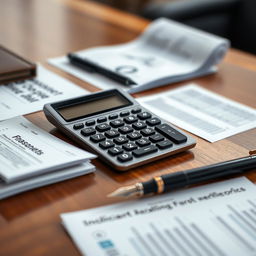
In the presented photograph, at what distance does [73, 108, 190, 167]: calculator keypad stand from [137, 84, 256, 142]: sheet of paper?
0.28 ft

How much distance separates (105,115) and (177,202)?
20 centimetres

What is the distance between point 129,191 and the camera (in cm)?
58

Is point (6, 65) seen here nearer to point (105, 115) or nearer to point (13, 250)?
point (105, 115)

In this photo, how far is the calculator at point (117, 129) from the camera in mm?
661

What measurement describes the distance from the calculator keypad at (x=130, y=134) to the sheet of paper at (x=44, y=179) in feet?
0.14

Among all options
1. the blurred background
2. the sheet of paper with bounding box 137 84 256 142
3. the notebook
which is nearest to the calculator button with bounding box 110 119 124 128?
the sheet of paper with bounding box 137 84 256 142

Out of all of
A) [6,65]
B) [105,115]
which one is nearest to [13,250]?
[105,115]

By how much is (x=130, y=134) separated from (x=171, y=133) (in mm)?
62

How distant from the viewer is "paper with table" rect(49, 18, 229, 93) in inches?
38.5

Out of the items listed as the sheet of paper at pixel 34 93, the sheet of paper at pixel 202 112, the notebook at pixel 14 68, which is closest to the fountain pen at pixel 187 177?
the sheet of paper at pixel 202 112

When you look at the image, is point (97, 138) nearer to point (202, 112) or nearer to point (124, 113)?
point (124, 113)

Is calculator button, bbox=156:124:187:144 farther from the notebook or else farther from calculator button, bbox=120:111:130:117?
the notebook

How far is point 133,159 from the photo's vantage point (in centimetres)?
65

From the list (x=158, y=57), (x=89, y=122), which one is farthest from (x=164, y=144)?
(x=158, y=57)
